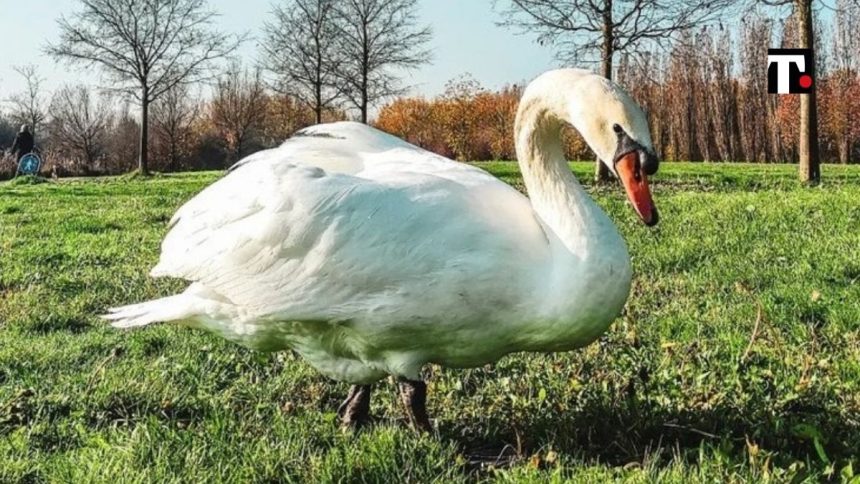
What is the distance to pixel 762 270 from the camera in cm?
588

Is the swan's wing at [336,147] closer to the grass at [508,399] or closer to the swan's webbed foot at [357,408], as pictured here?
the swan's webbed foot at [357,408]

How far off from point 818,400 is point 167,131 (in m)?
46.5

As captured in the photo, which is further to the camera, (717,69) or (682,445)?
(717,69)

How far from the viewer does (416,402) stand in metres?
3.05

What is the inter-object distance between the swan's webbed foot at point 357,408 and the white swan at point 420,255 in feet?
0.05

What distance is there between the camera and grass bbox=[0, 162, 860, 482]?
2.78 meters

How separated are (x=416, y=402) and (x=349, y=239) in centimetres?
63

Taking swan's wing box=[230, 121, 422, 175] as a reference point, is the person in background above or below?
above

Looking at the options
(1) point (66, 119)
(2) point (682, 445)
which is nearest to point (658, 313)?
(2) point (682, 445)

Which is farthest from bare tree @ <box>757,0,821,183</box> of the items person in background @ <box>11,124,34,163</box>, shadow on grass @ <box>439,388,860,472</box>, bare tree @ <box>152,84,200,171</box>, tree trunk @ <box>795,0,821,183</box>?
bare tree @ <box>152,84,200,171</box>

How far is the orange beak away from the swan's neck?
16cm

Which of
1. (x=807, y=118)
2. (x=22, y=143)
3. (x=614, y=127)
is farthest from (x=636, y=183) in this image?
(x=22, y=143)

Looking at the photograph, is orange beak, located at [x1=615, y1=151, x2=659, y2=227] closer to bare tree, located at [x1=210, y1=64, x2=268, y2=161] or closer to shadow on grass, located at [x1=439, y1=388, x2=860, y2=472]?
shadow on grass, located at [x1=439, y1=388, x2=860, y2=472]

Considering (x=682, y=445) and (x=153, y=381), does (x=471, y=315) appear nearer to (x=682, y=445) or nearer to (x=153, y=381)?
Answer: (x=682, y=445)
